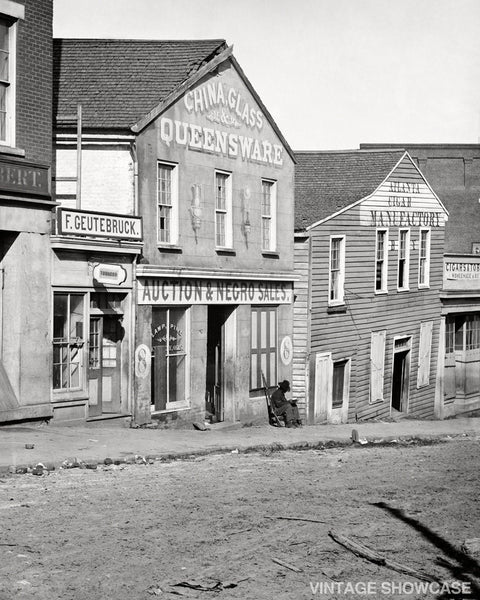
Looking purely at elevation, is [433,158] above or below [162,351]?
above

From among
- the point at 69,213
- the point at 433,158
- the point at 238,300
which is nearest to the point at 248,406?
the point at 238,300

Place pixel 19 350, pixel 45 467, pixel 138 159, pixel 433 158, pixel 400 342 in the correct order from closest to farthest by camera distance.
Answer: pixel 45 467 → pixel 19 350 → pixel 138 159 → pixel 400 342 → pixel 433 158

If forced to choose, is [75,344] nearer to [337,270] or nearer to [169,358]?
[169,358]

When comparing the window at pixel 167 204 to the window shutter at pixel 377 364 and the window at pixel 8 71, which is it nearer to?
the window at pixel 8 71

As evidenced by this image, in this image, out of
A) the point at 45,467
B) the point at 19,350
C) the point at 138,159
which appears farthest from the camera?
the point at 138,159

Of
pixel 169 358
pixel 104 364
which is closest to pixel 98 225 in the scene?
pixel 104 364

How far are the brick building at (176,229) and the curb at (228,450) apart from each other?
314cm

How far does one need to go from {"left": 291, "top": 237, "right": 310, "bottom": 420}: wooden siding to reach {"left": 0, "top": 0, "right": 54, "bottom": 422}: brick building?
1058 centimetres

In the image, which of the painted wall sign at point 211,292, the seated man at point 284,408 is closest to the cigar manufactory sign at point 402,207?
the painted wall sign at point 211,292

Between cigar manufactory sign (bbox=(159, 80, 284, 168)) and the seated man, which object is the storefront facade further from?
the seated man

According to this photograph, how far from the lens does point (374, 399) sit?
32.2 m

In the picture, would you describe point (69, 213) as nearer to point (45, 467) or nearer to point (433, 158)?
point (45, 467)

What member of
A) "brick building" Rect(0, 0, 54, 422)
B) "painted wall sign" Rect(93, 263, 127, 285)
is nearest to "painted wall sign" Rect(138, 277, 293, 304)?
"painted wall sign" Rect(93, 263, 127, 285)

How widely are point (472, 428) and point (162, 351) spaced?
10219 millimetres
